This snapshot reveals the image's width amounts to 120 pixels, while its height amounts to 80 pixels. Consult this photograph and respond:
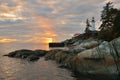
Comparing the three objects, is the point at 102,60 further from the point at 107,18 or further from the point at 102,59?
the point at 107,18

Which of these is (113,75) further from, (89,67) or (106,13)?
(106,13)

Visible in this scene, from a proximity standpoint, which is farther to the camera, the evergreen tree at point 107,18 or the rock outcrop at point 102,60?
the evergreen tree at point 107,18

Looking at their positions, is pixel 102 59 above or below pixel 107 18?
below

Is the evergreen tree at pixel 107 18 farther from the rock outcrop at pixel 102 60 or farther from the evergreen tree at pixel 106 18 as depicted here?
the rock outcrop at pixel 102 60

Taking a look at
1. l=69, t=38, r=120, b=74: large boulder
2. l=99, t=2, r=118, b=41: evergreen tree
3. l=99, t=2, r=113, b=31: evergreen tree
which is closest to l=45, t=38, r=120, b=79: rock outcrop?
l=69, t=38, r=120, b=74: large boulder

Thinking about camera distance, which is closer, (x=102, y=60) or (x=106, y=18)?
(x=102, y=60)

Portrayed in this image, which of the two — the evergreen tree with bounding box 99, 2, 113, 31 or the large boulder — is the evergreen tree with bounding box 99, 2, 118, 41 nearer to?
the evergreen tree with bounding box 99, 2, 113, 31

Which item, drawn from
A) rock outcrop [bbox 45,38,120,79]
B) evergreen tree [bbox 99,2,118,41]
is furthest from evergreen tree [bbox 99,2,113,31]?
rock outcrop [bbox 45,38,120,79]

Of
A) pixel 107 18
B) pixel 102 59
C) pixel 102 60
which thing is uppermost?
pixel 107 18

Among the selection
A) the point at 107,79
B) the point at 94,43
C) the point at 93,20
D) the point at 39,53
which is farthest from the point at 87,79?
the point at 93,20

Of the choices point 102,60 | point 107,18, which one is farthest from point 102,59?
point 107,18

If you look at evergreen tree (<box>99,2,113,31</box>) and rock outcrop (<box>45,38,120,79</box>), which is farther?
evergreen tree (<box>99,2,113,31</box>)

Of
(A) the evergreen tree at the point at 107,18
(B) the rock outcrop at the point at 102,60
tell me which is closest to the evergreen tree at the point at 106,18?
(A) the evergreen tree at the point at 107,18

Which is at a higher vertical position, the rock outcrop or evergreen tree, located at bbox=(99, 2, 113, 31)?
evergreen tree, located at bbox=(99, 2, 113, 31)
